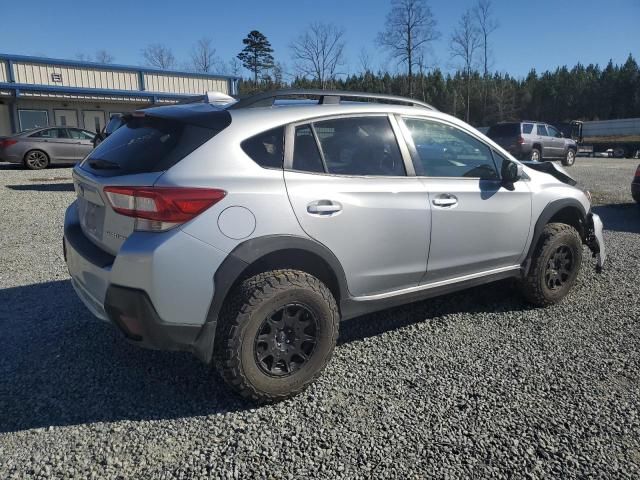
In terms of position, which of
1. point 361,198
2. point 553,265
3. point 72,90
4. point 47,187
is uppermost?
point 72,90

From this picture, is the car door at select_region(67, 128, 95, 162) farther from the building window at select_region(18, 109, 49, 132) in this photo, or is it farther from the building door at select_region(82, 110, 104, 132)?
the building door at select_region(82, 110, 104, 132)

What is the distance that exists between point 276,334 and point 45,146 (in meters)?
17.3

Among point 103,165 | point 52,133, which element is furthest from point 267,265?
point 52,133

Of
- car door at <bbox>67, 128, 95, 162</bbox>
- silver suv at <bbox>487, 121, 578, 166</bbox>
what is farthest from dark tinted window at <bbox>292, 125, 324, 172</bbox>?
silver suv at <bbox>487, 121, 578, 166</bbox>

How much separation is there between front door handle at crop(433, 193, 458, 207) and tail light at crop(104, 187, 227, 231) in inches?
65.0

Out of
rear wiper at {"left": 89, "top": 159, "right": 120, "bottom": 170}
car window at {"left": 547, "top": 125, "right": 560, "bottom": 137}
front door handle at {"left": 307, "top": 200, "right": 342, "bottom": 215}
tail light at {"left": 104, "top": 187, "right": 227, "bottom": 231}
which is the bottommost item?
front door handle at {"left": 307, "top": 200, "right": 342, "bottom": 215}

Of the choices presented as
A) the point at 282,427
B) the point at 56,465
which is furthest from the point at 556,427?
the point at 56,465

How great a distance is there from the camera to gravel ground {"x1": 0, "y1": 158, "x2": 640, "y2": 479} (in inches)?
97.0

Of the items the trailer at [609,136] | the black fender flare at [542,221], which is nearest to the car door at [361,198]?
the black fender flare at [542,221]

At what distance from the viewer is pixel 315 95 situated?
3436 millimetres

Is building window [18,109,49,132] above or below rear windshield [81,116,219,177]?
above

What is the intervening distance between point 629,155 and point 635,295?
33736mm

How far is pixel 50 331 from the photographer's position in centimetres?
395

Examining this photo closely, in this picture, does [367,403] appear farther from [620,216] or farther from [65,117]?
[65,117]
